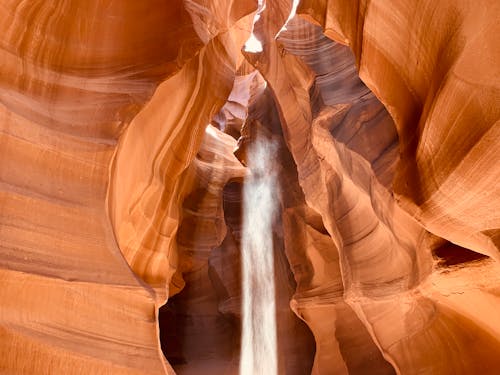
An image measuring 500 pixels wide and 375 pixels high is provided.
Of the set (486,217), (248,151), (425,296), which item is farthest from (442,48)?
(248,151)

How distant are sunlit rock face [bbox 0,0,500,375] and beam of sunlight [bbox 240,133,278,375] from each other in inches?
15.2

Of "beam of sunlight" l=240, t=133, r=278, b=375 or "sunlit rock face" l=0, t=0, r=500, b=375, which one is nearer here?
"sunlit rock face" l=0, t=0, r=500, b=375

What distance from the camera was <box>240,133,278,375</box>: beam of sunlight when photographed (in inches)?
251

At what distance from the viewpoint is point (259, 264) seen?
270 inches

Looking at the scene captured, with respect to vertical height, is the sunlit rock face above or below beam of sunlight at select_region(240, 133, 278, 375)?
above

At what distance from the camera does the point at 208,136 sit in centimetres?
727

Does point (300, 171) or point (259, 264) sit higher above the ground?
point (300, 171)

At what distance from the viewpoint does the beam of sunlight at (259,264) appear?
6387 millimetres

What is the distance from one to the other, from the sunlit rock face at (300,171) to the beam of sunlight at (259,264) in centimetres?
38

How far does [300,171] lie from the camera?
5.43m

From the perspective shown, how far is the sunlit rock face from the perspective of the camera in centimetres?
260

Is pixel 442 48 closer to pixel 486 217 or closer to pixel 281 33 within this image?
pixel 486 217

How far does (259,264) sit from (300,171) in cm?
178

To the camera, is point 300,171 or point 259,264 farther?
point 259,264
